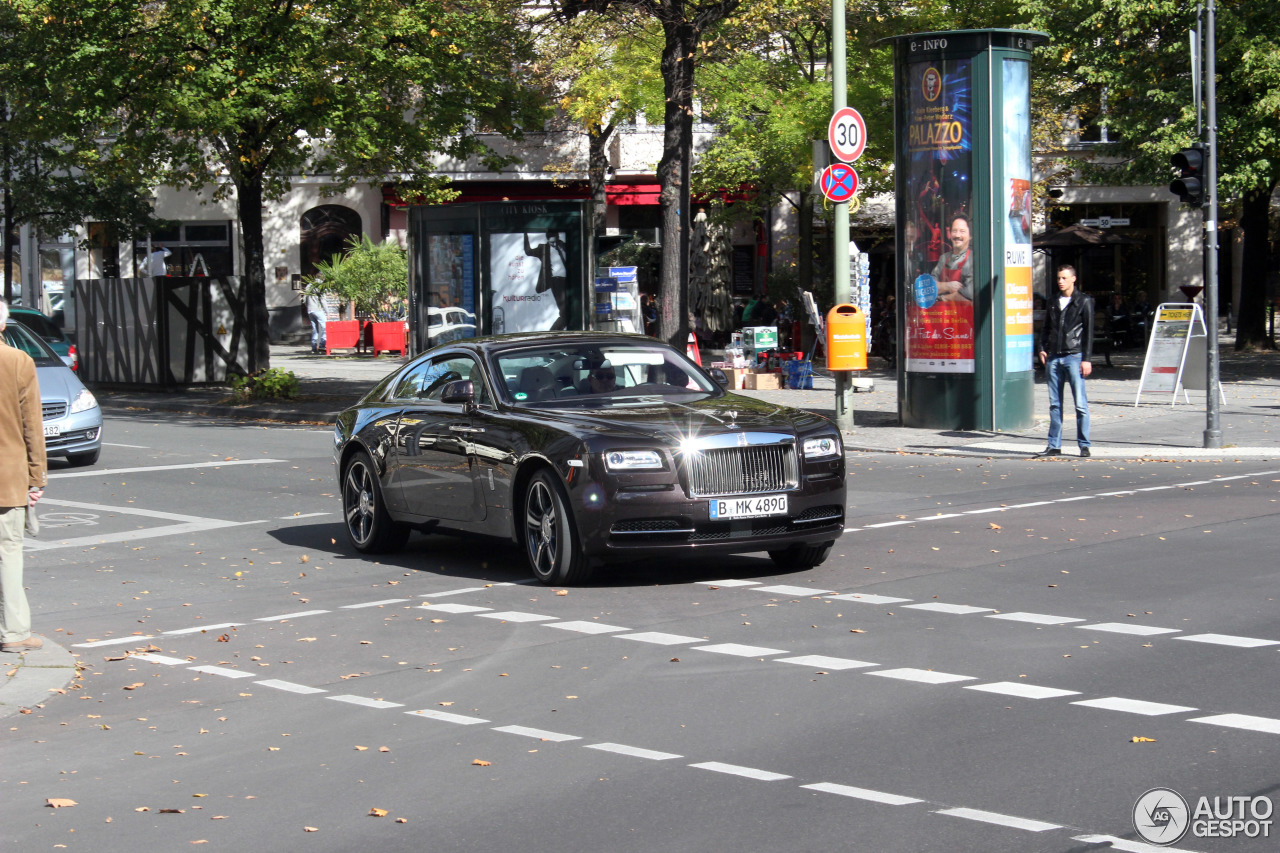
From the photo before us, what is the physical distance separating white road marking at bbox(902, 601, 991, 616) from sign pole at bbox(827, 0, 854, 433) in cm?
1084

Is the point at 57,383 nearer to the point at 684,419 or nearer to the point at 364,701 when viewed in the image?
the point at 684,419

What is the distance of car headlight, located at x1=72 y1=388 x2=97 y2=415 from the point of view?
17.6m

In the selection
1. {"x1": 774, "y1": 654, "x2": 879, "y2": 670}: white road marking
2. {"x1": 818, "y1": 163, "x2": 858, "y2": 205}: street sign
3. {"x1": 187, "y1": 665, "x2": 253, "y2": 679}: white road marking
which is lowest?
{"x1": 187, "y1": 665, "x2": 253, "y2": 679}: white road marking

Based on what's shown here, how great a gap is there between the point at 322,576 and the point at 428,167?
16.6 metres

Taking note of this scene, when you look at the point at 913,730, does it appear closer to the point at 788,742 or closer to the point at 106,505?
the point at 788,742

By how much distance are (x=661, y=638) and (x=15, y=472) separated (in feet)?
11.2

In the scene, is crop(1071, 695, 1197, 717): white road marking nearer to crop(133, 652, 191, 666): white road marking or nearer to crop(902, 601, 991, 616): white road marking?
crop(902, 601, 991, 616): white road marking

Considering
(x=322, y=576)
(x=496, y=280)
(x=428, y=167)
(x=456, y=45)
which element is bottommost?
(x=322, y=576)

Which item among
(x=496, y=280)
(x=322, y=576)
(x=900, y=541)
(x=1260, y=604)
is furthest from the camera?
(x=496, y=280)

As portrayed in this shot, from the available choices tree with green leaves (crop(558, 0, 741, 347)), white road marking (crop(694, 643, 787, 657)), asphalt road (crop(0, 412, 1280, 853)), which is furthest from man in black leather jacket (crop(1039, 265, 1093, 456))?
white road marking (crop(694, 643, 787, 657))

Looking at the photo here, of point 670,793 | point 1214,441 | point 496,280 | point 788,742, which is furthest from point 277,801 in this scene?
point 496,280

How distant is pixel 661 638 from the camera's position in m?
8.18

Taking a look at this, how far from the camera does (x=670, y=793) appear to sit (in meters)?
5.43

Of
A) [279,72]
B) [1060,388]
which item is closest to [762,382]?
[279,72]
